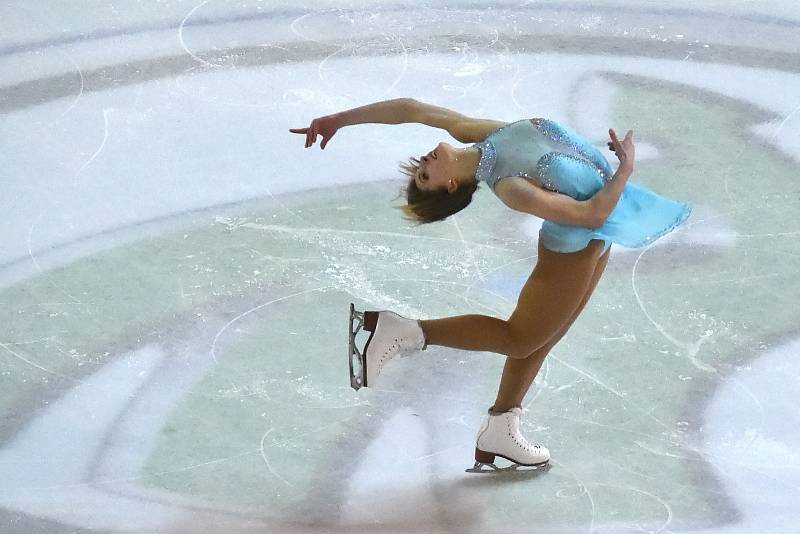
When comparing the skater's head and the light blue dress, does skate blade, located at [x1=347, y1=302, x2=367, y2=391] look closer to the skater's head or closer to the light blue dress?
the skater's head

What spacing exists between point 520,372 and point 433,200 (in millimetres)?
586

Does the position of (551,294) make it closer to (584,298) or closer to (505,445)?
(584,298)

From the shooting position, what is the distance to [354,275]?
4719 millimetres

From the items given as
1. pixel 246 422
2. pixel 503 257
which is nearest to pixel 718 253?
pixel 503 257

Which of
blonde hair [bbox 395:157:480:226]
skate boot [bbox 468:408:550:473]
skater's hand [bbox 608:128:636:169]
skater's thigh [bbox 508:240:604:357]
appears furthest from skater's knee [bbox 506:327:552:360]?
skater's hand [bbox 608:128:636:169]

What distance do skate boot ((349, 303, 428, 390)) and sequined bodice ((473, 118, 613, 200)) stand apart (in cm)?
47

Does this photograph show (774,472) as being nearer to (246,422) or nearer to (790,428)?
(790,428)

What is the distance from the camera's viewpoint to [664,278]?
15.6ft

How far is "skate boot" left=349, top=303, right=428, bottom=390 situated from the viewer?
359cm

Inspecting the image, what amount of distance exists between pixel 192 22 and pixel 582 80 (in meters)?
2.01

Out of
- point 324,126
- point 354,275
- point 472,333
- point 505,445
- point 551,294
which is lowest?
point 354,275

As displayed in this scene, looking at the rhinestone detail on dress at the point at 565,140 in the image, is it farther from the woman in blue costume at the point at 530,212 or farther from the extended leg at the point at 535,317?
the extended leg at the point at 535,317

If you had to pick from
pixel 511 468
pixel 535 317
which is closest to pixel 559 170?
pixel 535 317

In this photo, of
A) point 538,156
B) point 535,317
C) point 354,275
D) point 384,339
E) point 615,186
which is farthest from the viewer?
point 354,275
